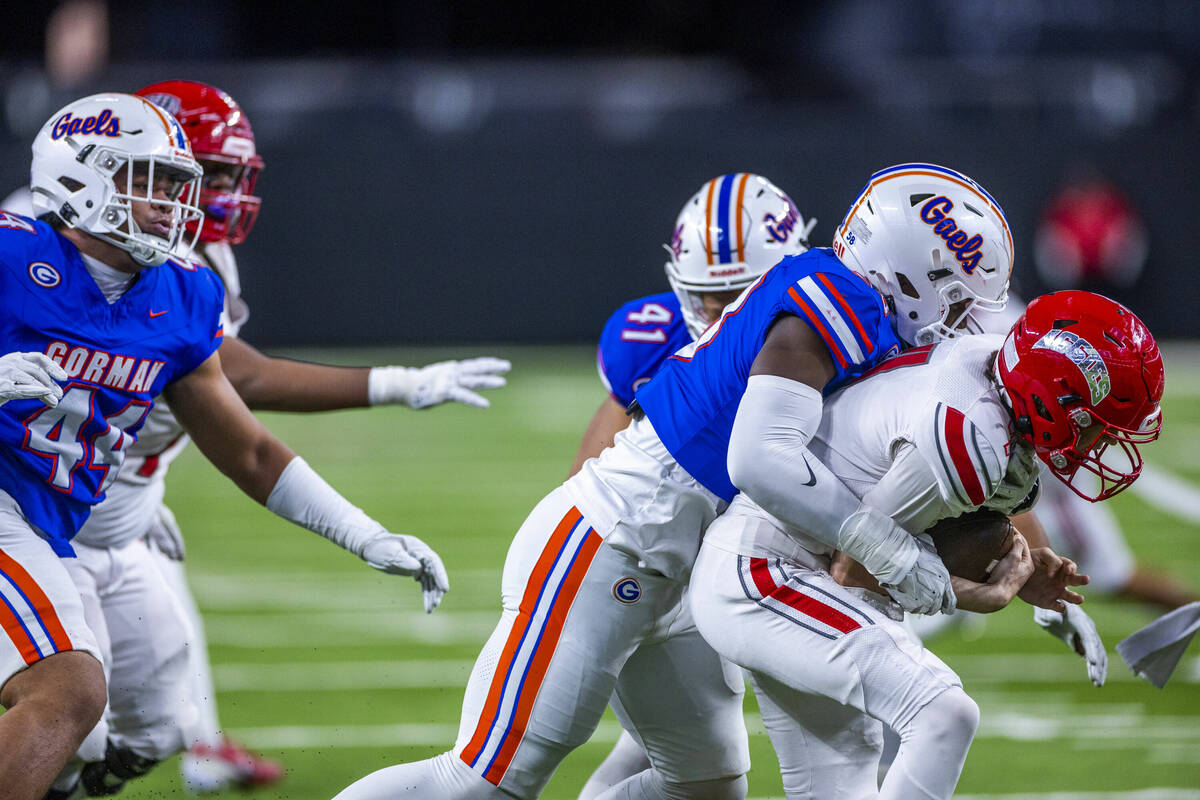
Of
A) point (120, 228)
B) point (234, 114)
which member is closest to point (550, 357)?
point (234, 114)

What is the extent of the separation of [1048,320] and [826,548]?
570mm

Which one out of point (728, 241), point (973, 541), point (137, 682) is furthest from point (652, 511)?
point (137, 682)

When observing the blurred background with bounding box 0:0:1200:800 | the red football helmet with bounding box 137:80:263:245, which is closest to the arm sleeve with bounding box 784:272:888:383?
the red football helmet with bounding box 137:80:263:245

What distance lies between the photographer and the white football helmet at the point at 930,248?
2740 millimetres

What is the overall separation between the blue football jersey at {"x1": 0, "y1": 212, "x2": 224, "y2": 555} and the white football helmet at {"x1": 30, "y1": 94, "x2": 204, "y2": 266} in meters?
0.08

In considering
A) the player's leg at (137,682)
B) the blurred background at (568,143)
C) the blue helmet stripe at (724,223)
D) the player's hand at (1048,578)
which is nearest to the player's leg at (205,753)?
the player's leg at (137,682)

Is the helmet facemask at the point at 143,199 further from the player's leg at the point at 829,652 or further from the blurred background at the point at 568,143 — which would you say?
the blurred background at the point at 568,143

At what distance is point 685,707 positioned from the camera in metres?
2.95

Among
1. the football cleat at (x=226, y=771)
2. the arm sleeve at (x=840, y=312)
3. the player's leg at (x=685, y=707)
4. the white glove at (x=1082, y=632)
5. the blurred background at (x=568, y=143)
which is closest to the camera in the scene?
the arm sleeve at (x=840, y=312)

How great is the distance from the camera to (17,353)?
284 cm

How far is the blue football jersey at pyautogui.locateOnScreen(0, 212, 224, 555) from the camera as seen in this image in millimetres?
2973

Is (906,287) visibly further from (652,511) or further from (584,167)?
(584,167)

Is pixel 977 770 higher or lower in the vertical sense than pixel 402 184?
higher

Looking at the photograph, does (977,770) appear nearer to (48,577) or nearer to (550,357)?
(48,577)
